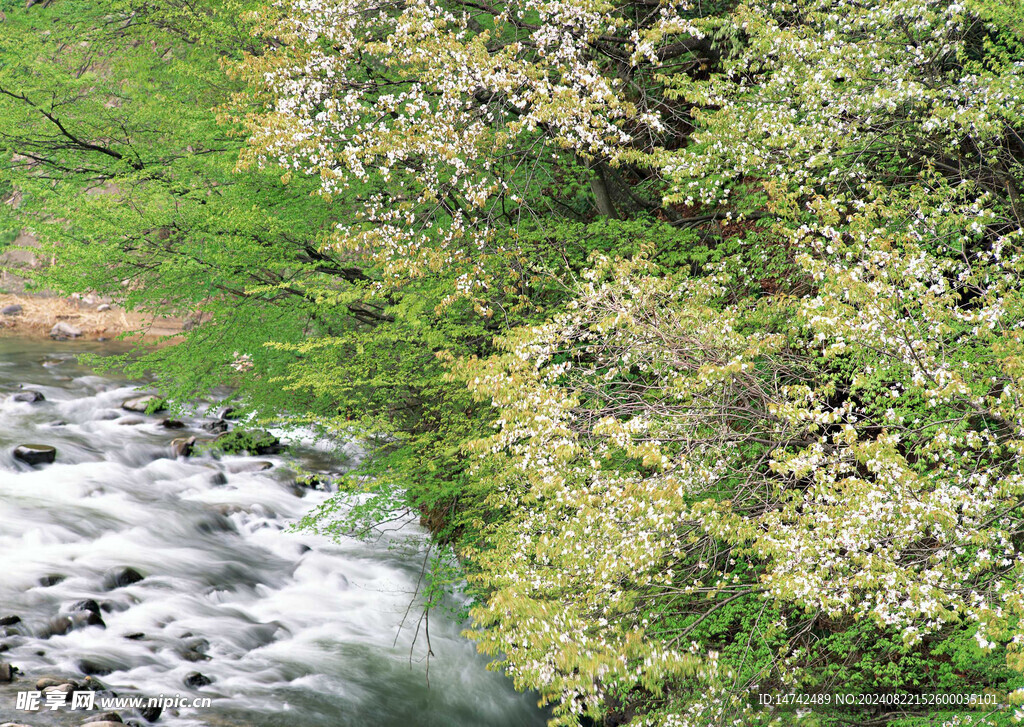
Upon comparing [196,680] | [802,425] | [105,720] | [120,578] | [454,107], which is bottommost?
[120,578]

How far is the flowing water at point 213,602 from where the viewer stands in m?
8.84

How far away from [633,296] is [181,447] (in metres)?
12.6

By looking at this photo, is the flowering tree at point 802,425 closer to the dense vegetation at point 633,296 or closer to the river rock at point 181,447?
the dense vegetation at point 633,296

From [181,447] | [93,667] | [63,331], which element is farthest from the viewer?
[63,331]

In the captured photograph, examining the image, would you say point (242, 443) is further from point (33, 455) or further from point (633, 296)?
point (633, 296)

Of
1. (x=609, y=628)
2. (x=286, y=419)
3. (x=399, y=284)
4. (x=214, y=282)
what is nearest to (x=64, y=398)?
(x=214, y=282)

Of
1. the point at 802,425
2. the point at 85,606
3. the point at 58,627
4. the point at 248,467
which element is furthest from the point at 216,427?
the point at 802,425

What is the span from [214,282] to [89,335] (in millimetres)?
19805

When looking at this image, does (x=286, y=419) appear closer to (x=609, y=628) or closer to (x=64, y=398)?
(x=609, y=628)

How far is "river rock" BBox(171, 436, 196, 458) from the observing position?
16.5 meters

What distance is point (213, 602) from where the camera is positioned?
11.1 m

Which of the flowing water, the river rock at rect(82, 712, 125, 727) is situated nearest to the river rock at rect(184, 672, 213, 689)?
the flowing water

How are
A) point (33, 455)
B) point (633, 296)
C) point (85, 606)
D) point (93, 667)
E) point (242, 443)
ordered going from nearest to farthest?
point (633, 296) → point (93, 667) → point (85, 606) → point (33, 455) → point (242, 443)

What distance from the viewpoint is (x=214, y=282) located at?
37.7 ft
